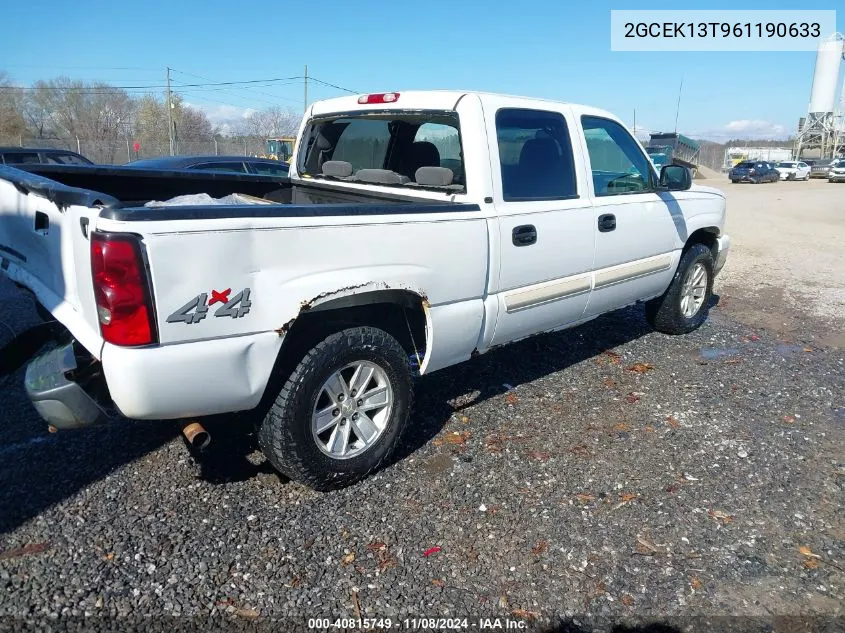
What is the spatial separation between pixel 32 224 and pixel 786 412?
482cm

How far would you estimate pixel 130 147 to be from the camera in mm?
33969

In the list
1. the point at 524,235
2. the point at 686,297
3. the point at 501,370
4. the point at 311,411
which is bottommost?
the point at 501,370

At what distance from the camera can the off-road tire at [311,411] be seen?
3121 mm

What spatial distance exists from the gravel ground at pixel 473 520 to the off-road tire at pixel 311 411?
135mm

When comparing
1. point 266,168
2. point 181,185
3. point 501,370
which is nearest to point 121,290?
point 181,185

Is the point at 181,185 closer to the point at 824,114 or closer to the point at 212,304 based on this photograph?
the point at 212,304

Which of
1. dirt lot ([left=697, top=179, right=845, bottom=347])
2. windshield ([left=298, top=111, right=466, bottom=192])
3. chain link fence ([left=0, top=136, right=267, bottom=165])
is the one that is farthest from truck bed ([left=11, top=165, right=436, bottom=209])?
chain link fence ([left=0, top=136, right=267, bottom=165])

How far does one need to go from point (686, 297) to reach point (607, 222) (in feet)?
6.37

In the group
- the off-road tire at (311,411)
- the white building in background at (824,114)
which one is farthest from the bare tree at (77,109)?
the white building in background at (824,114)

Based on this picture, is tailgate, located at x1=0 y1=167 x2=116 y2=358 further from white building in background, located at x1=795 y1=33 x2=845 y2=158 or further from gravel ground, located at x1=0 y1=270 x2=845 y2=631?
white building in background, located at x1=795 y1=33 x2=845 y2=158

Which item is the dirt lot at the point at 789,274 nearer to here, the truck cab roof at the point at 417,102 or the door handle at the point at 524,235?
the truck cab roof at the point at 417,102

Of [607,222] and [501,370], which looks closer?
[607,222]

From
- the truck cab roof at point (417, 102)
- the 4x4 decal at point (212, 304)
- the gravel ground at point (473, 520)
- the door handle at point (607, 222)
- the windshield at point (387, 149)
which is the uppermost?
the truck cab roof at point (417, 102)

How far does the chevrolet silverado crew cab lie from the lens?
2656 mm
